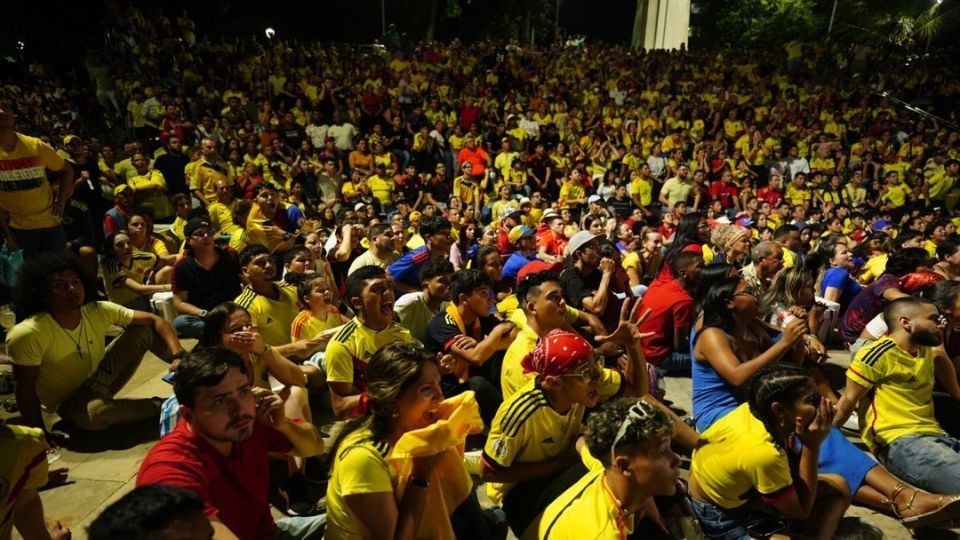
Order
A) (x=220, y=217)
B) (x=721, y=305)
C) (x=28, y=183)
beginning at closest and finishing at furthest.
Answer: (x=721, y=305) < (x=28, y=183) < (x=220, y=217)

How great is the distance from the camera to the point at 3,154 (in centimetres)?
479

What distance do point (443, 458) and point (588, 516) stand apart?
68cm

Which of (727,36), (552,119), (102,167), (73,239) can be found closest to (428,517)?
(73,239)

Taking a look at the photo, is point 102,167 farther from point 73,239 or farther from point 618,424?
point 618,424

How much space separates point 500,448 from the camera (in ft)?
9.48

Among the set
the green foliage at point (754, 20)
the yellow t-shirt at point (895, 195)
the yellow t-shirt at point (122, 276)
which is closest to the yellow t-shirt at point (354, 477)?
the yellow t-shirt at point (122, 276)

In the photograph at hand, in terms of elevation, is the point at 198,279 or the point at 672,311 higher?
the point at 198,279

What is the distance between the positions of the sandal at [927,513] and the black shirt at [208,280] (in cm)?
490

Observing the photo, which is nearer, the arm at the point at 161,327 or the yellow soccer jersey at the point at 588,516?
the yellow soccer jersey at the point at 588,516

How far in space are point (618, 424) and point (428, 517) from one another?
85 centimetres

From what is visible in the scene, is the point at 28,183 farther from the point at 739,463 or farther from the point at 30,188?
the point at 739,463

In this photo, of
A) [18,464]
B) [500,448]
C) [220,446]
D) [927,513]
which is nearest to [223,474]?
[220,446]

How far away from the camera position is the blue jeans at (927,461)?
3.26m

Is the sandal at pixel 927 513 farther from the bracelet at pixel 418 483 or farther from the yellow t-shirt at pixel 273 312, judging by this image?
the yellow t-shirt at pixel 273 312
